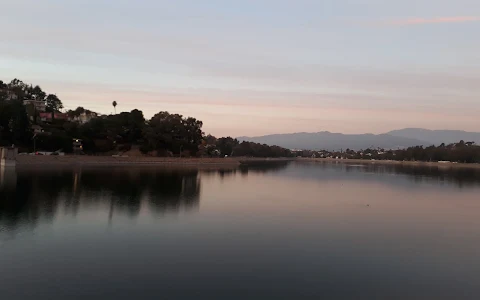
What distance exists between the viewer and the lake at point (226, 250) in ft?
26.2

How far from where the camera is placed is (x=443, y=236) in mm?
13891

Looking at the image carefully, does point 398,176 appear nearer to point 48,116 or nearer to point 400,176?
point 400,176

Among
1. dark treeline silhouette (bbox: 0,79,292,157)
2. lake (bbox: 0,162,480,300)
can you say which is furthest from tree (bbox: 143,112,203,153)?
lake (bbox: 0,162,480,300)

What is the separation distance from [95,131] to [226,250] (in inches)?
2065

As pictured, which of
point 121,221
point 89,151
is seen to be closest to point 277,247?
point 121,221

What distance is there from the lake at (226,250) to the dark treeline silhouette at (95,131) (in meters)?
31.3

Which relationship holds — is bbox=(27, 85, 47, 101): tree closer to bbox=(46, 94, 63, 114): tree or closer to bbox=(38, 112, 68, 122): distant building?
bbox=(46, 94, 63, 114): tree

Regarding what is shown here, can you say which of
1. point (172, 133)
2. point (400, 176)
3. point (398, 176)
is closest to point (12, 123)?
point (172, 133)

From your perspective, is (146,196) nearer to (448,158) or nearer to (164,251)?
(164,251)

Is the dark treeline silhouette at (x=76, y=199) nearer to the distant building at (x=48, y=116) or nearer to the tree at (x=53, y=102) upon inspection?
the distant building at (x=48, y=116)

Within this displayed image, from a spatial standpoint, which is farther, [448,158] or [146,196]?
[448,158]

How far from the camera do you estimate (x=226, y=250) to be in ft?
35.3

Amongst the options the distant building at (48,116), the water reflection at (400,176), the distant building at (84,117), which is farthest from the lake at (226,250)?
the distant building at (84,117)

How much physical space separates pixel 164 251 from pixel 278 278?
3.38m
